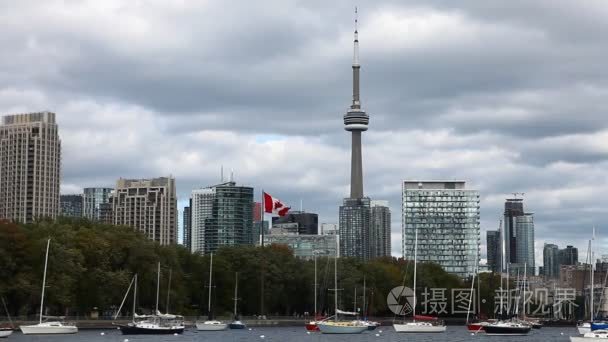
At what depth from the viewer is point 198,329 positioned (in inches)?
5709

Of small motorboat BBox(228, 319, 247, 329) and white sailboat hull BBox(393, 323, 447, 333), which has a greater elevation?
white sailboat hull BBox(393, 323, 447, 333)

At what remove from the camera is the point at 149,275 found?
144 m

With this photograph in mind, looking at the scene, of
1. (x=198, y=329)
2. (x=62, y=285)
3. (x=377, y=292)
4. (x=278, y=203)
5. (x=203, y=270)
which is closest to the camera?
(x=62, y=285)

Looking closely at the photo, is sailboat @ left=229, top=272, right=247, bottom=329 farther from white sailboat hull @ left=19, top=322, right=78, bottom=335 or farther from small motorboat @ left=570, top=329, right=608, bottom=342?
small motorboat @ left=570, top=329, right=608, bottom=342

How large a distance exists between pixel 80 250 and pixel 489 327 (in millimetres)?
51556

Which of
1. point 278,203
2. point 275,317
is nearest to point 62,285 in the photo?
point 278,203

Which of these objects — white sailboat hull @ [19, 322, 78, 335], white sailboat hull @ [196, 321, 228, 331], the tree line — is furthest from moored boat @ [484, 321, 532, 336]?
white sailboat hull @ [19, 322, 78, 335]

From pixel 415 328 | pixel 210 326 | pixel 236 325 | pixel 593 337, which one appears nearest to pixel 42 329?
pixel 210 326

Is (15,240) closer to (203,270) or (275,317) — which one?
(203,270)

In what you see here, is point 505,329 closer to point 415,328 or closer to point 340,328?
point 415,328

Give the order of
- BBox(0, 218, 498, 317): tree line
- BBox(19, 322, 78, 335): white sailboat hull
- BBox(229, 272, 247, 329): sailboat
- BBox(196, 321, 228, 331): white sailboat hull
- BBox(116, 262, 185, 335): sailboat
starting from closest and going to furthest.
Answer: BBox(19, 322, 78, 335): white sailboat hull < BBox(116, 262, 185, 335): sailboat < BBox(0, 218, 498, 317): tree line < BBox(196, 321, 228, 331): white sailboat hull < BBox(229, 272, 247, 329): sailboat

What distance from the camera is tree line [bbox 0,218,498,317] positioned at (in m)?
130

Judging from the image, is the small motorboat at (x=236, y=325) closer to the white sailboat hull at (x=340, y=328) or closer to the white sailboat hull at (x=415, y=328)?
the white sailboat hull at (x=340, y=328)

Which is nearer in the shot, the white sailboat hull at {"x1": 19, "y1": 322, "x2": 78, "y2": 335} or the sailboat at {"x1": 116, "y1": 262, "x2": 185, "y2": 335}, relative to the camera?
the white sailboat hull at {"x1": 19, "y1": 322, "x2": 78, "y2": 335}
